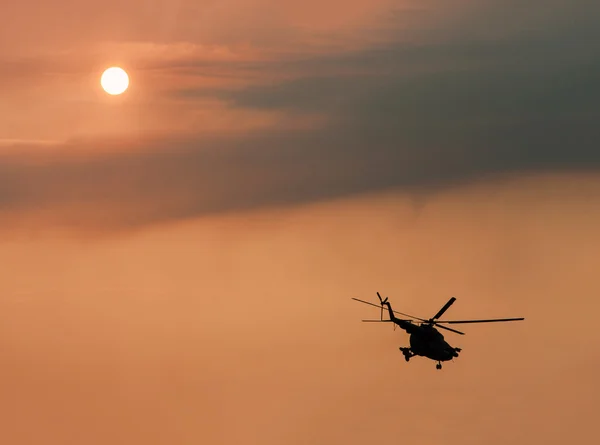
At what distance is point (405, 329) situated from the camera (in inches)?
6014

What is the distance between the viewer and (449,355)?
153 meters

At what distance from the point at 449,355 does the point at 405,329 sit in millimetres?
8472
